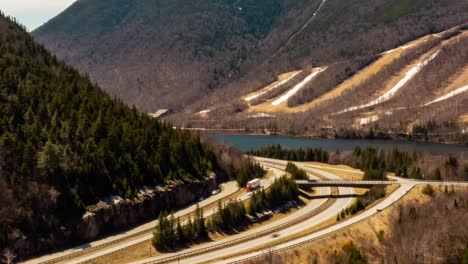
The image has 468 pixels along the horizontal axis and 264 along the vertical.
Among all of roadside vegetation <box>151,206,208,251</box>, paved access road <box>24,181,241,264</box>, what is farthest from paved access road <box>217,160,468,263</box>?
paved access road <box>24,181,241,264</box>

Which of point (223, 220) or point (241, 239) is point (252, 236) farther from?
point (223, 220)

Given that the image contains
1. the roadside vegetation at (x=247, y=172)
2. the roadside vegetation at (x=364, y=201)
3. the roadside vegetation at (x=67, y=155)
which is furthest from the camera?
the roadside vegetation at (x=247, y=172)

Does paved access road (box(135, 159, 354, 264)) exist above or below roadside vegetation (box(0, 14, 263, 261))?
below

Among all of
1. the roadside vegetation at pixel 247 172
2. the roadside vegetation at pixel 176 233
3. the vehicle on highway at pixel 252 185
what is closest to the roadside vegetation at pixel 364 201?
the vehicle on highway at pixel 252 185

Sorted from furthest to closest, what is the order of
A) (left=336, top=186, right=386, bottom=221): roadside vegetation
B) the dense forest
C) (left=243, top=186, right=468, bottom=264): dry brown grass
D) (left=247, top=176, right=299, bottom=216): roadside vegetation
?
the dense forest < (left=247, top=176, right=299, bottom=216): roadside vegetation < (left=336, top=186, right=386, bottom=221): roadside vegetation < (left=243, top=186, right=468, bottom=264): dry brown grass

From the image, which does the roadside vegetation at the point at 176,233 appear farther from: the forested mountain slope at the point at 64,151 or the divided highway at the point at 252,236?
the forested mountain slope at the point at 64,151

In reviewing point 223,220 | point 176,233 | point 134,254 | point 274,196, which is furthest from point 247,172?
point 134,254

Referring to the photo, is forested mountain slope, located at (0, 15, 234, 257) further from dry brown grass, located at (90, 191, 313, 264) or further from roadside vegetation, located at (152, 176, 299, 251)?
roadside vegetation, located at (152, 176, 299, 251)

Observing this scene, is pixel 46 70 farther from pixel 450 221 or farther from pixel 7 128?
pixel 450 221

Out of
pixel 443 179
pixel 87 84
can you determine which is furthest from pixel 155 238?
pixel 443 179
